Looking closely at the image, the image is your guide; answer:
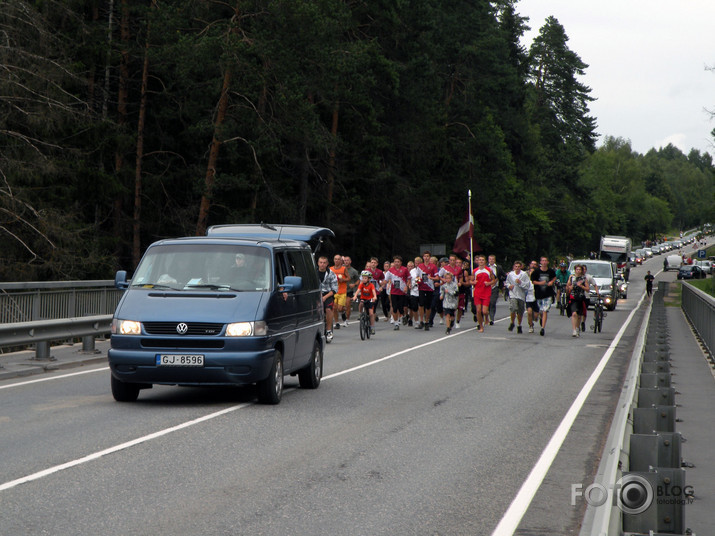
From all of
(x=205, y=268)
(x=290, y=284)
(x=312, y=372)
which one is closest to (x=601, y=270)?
(x=312, y=372)

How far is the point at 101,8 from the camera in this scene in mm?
40531

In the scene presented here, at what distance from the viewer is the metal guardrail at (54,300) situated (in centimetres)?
1675

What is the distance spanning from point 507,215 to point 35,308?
63308 mm

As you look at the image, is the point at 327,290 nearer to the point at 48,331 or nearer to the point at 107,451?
the point at 48,331

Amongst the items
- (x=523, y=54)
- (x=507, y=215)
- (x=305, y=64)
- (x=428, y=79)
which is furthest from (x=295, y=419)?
(x=523, y=54)

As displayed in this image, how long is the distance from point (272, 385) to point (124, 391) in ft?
5.43

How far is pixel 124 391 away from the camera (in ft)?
39.2

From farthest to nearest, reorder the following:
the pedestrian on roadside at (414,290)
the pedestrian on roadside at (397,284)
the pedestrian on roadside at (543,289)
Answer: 1. the pedestrian on roadside at (397,284)
2. the pedestrian on roadside at (414,290)
3. the pedestrian on roadside at (543,289)

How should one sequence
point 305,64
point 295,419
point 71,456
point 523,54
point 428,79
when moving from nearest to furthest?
point 71,456
point 295,419
point 305,64
point 428,79
point 523,54

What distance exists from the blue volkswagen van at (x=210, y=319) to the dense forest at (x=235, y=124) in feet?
47.2

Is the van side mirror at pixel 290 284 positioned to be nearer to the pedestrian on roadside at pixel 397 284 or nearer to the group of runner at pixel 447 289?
the group of runner at pixel 447 289

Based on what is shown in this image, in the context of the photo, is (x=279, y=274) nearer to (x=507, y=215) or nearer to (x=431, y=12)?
(x=431, y=12)

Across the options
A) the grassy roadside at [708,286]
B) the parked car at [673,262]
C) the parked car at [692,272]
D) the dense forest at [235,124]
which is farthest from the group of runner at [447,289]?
the parked car at [673,262]

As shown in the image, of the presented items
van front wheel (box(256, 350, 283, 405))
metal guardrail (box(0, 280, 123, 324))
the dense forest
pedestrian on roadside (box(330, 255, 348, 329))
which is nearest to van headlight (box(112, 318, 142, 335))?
van front wheel (box(256, 350, 283, 405))
